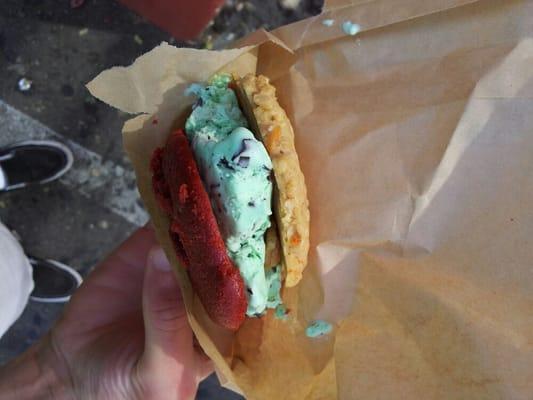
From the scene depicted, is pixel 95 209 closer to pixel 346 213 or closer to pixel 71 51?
pixel 71 51

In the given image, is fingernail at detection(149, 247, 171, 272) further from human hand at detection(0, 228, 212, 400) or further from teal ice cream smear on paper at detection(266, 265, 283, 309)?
teal ice cream smear on paper at detection(266, 265, 283, 309)

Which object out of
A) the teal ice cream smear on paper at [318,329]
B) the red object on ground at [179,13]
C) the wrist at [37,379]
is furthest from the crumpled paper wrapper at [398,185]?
the red object on ground at [179,13]

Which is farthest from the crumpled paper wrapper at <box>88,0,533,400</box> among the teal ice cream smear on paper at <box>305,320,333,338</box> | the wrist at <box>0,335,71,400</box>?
the wrist at <box>0,335,71,400</box>

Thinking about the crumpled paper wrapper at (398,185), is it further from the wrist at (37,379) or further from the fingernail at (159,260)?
the wrist at (37,379)

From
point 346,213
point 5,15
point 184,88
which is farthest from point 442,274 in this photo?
point 5,15

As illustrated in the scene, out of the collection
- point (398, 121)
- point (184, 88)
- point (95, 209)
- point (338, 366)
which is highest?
point (184, 88)

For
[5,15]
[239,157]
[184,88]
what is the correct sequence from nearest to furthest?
[239,157]
[184,88]
[5,15]
